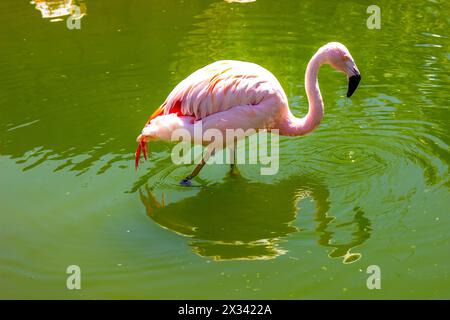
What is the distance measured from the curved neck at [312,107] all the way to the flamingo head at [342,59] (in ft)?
0.19

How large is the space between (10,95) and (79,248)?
10.6 feet

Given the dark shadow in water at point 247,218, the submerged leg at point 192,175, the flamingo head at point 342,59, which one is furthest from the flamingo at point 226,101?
the dark shadow in water at point 247,218

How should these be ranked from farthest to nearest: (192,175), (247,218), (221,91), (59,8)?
1. (59,8)
2. (192,175)
3. (221,91)
4. (247,218)

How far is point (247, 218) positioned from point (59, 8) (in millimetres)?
6623

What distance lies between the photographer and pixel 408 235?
15.1 ft

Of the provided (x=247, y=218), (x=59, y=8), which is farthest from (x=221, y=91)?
(x=59, y=8)

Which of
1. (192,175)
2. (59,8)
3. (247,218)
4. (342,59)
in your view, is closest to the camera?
(247,218)

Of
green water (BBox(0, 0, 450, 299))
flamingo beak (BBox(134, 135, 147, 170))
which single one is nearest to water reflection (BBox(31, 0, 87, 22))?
green water (BBox(0, 0, 450, 299))

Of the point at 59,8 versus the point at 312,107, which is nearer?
the point at 312,107

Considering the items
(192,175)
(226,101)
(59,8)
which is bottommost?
(192,175)

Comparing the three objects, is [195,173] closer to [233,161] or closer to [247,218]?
[233,161]

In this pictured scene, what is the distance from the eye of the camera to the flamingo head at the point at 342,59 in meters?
5.35

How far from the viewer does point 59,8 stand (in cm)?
1041

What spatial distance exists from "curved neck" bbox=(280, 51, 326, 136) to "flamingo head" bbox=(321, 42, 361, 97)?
57mm
